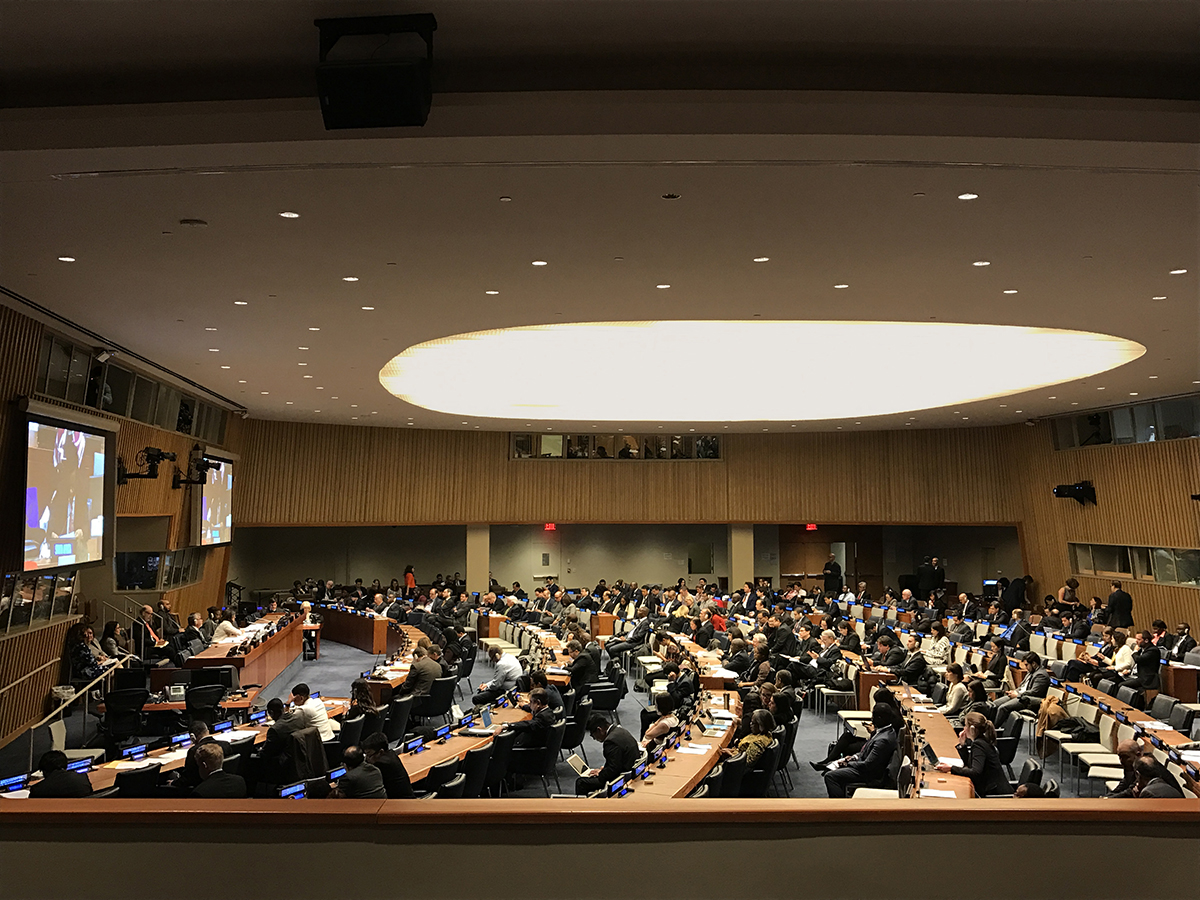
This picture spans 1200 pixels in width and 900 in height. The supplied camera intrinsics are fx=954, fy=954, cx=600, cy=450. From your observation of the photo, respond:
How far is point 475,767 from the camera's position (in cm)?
841

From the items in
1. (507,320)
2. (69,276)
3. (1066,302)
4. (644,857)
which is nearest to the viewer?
(644,857)

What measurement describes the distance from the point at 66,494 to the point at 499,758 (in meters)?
5.84

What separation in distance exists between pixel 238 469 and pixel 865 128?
20781 mm

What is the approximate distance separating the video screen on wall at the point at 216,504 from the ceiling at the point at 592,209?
6660mm

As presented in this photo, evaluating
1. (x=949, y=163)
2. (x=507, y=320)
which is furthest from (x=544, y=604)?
(x=949, y=163)

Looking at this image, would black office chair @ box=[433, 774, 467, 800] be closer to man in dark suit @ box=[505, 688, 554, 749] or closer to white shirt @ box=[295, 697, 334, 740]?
man in dark suit @ box=[505, 688, 554, 749]

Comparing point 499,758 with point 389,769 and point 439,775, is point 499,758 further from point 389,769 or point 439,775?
point 389,769

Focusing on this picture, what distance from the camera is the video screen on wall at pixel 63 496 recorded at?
9914 mm

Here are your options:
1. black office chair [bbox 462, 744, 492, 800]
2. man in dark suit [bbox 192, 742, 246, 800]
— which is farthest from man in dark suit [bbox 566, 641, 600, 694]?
man in dark suit [bbox 192, 742, 246, 800]

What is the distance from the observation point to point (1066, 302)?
9234 millimetres

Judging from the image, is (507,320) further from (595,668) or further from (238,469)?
(238,469)

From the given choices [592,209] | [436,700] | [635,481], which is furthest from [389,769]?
[635,481]

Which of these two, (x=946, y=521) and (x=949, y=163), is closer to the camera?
(x=949, y=163)

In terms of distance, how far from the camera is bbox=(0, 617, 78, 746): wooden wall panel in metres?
10.6
